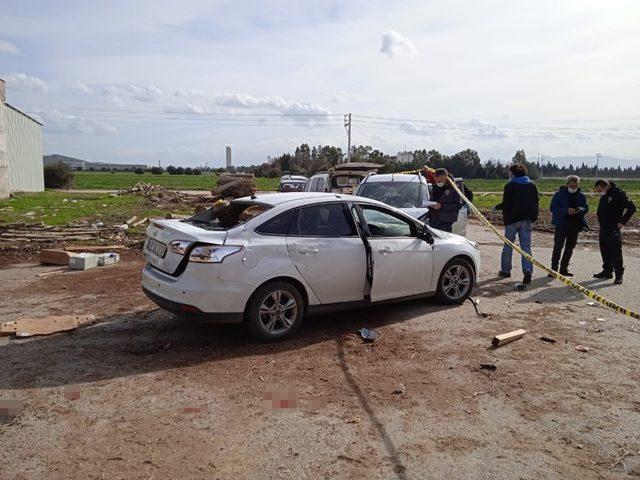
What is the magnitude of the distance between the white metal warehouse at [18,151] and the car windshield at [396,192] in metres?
23.2

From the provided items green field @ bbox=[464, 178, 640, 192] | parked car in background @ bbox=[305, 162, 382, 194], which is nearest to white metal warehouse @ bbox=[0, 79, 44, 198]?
parked car in background @ bbox=[305, 162, 382, 194]

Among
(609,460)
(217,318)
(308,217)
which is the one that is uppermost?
(308,217)

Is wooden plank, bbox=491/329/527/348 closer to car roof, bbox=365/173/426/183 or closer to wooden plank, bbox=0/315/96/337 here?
wooden plank, bbox=0/315/96/337

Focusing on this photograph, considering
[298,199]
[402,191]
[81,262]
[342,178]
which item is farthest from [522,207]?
[81,262]

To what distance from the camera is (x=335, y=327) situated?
6367 millimetres

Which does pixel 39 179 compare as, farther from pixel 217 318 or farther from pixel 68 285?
pixel 217 318

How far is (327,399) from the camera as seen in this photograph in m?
4.37

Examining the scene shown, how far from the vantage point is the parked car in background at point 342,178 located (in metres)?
15.4

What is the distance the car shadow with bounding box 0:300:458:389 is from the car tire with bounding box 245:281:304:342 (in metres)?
0.14

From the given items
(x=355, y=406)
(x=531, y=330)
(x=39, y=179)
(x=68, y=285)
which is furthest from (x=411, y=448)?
(x=39, y=179)

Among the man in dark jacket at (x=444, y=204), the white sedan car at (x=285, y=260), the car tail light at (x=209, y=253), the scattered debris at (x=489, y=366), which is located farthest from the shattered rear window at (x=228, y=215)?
the man in dark jacket at (x=444, y=204)

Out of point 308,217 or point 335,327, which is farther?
point 335,327

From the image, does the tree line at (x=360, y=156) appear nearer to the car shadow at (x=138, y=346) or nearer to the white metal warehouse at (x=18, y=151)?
the white metal warehouse at (x=18, y=151)

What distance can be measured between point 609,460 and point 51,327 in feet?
18.4
